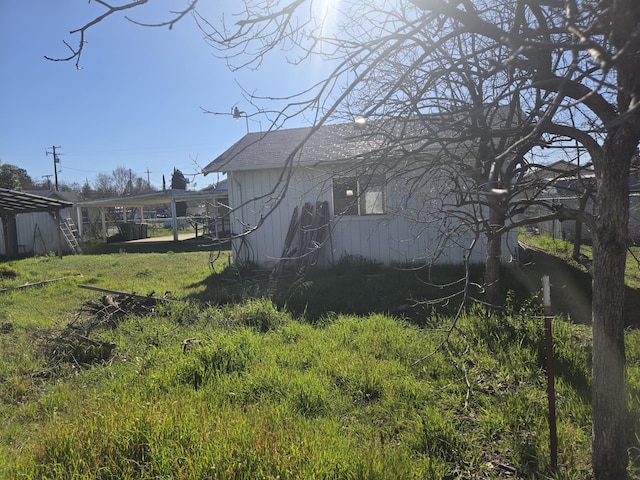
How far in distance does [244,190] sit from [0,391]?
7778 mm

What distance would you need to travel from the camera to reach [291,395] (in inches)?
135

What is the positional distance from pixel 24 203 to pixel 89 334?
39.4 feet

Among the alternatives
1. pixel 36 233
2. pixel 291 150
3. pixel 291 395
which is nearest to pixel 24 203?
pixel 36 233

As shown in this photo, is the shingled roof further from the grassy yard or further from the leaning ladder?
the leaning ladder

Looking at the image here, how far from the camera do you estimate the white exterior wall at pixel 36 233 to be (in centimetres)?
2189

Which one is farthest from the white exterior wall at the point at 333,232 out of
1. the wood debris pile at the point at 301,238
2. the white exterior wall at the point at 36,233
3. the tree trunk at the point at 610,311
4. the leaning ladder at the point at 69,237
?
the white exterior wall at the point at 36,233

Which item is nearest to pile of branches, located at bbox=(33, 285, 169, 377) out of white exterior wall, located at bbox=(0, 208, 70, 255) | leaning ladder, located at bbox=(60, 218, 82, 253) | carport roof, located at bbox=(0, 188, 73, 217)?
carport roof, located at bbox=(0, 188, 73, 217)

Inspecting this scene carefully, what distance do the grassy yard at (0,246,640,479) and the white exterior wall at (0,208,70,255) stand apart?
59.9 ft

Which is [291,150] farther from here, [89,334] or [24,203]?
[24,203]

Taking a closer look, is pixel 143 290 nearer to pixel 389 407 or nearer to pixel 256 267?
pixel 256 267

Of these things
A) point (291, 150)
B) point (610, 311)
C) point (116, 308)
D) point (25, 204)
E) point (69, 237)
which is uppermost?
point (291, 150)

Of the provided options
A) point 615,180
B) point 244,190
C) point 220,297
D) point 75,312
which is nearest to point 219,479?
point 615,180

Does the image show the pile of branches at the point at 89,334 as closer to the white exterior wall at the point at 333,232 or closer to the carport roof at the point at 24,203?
the white exterior wall at the point at 333,232

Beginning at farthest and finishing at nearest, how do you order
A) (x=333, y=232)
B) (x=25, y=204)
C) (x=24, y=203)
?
1. (x=25, y=204)
2. (x=24, y=203)
3. (x=333, y=232)
